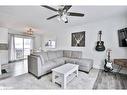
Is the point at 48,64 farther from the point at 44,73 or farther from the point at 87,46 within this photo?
the point at 87,46

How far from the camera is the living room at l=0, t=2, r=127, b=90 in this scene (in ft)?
7.98

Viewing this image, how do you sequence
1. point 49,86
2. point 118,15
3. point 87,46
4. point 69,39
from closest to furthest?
1. point 49,86
2. point 118,15
3. point 87,46
4. point 69,39

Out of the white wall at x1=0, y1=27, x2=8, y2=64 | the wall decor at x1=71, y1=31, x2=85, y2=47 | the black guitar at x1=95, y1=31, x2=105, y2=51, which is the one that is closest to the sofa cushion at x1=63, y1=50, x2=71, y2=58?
the wall decor at x1=71, y1=31, x2=85, y2=47

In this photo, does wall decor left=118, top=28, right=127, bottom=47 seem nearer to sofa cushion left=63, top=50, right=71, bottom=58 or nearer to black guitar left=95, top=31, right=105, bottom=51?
black guitar left=95, top=31, right=105, bottom=51

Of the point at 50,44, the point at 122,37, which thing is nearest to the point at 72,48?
the point at 50,44

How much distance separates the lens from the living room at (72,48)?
7.98ft

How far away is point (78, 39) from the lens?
15.3ft

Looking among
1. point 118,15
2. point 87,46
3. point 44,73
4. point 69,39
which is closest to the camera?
point 44,73

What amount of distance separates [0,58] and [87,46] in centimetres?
484

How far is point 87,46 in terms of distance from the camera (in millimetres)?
4336

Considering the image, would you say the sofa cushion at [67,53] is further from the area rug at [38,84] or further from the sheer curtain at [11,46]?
the sheer curtain at [11,46]

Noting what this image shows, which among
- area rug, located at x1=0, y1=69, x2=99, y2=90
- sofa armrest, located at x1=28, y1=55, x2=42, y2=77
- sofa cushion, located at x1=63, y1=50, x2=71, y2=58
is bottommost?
area rug, located at x1=0, y1=69, x2=99, y2=90

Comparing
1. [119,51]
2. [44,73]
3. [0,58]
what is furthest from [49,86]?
[0,58]

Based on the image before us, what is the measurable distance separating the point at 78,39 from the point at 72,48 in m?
0.66
